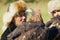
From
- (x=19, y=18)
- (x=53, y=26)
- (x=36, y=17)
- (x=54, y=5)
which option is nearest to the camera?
(x=53, y=26)

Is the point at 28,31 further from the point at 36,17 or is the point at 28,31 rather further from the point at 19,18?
the point at 19,18

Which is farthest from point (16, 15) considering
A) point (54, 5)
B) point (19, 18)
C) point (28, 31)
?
point (28, 31)

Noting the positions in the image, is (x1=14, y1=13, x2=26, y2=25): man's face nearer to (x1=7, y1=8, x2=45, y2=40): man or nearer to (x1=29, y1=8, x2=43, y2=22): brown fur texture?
(x1=29, y1=8, x2=43, y2=22): brown fur texture

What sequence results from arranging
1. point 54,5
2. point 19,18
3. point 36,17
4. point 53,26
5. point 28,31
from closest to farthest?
point 28,31 → point 53,26 → point 36,17 → point 19,18 → point 54,5

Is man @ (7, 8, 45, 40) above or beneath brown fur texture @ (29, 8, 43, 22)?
beneath

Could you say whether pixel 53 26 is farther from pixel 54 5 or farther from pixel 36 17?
pixel 54 5

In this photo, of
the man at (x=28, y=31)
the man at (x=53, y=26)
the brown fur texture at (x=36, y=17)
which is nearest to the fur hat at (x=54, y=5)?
the man at (x=53, y=26)

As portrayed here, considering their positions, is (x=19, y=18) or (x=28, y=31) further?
(x=19, y=18)

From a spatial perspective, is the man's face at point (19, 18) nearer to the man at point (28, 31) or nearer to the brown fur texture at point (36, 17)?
the brown fur texture at point (36, 17)

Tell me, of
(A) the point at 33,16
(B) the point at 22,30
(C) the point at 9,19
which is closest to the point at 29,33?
(B) the point at 22,30

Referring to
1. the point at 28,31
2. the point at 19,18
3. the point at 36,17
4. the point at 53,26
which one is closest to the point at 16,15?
the point at 19,18

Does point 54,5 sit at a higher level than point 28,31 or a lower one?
higher

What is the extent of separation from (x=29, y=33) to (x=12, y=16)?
2.57 feet

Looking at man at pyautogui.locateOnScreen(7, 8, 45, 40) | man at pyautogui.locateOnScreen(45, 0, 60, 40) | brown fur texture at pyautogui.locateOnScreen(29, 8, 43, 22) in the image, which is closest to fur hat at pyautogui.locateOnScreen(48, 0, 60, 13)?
man at pyautogui.locateOnScreen(45, 0, 60, 40)
